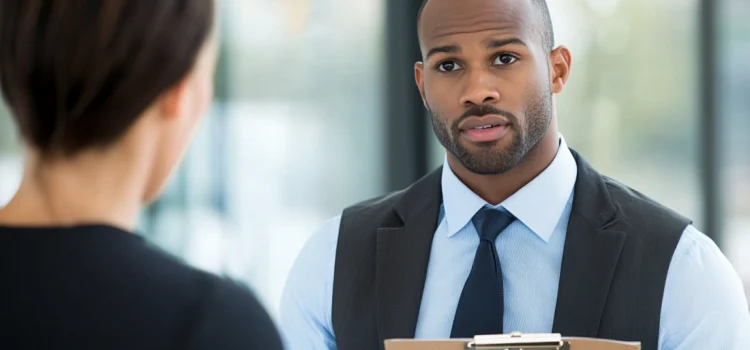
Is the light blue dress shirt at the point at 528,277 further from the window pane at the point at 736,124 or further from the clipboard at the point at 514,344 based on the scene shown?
the window pane at the point at 736,124

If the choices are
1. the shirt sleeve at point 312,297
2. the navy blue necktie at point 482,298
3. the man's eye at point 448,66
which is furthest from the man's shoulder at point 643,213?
the shirt sleeve at point 312,297

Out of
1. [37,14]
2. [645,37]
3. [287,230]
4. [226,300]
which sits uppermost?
[645,37]

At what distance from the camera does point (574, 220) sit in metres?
1.75

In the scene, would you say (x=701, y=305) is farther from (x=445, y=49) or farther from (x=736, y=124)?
(x=736, y=124)

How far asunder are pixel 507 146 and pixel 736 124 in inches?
114

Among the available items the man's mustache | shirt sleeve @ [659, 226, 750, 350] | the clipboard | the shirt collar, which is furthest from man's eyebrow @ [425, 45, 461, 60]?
the clipboard

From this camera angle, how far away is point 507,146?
1.77 meters

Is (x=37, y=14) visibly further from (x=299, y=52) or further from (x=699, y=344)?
(x=299, y=52)

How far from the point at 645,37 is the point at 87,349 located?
12.8ft

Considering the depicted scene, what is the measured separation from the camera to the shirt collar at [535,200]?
177cm

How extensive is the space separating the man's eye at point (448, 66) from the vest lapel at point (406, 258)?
0.21 metres

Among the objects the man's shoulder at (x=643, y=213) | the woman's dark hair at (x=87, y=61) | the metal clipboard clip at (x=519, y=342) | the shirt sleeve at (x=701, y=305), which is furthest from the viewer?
the man's shoulder at (x=643, y=213)

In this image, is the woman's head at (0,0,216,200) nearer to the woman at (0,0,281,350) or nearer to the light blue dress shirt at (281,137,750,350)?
the woman at (0,0,281,350)

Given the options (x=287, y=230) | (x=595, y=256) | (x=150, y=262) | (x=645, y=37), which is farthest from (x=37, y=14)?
(x=645, y=37)
